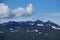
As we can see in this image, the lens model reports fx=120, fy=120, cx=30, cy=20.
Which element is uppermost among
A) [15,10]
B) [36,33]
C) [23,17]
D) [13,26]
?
[15,10]

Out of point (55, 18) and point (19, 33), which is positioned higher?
point (55, 18)

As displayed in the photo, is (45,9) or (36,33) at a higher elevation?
(45,9)

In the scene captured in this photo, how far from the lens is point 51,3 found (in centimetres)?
172

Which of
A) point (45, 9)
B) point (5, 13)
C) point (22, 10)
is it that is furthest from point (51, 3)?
point (5, 13)

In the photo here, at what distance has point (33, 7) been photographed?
1.68 metres

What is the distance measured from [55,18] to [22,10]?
1.58ft

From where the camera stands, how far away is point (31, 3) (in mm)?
1692

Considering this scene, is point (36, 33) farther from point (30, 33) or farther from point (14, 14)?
point (14, 14)

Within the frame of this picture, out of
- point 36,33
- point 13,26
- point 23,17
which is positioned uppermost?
point 23,17

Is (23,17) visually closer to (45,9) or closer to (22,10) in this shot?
(22,10)

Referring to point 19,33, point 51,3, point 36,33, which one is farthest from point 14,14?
point 51,3

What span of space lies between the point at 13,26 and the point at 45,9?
1.69 feet

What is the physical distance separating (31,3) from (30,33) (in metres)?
0.42

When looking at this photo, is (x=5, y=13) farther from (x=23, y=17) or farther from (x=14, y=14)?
(x=23, y=17)
